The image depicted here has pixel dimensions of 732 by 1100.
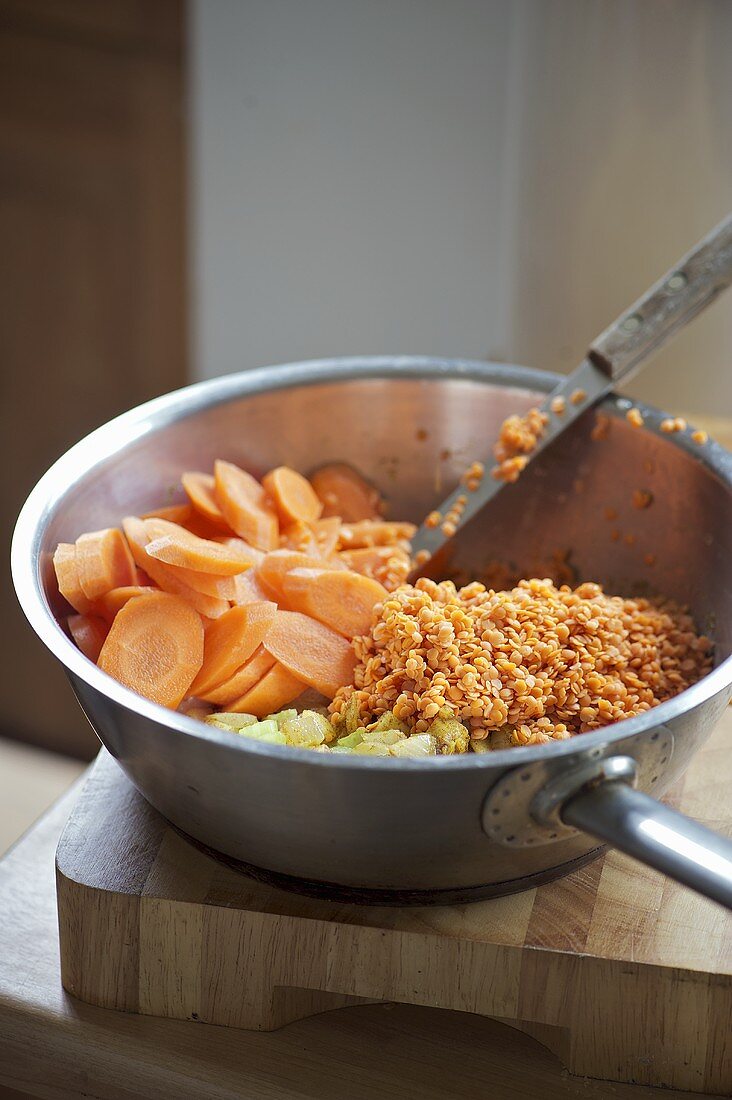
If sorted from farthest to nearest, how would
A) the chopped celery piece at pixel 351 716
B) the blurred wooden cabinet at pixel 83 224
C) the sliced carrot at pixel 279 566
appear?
the blurred wooden cabinet at pixel 83 224 → the sliced carrot at pixel 279 566 → the chopped celery piece at pixel 351 716

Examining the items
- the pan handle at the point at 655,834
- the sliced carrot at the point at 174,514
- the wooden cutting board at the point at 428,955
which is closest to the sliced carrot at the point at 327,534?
the sliced carrot at the point at 174,514

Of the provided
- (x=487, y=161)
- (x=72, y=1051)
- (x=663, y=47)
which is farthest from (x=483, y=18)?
(x=72, y=1051)

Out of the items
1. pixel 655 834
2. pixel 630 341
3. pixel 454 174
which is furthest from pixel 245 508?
pixel 454 174

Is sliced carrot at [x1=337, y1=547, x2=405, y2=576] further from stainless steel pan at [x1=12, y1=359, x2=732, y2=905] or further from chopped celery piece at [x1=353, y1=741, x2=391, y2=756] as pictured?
chopped celery piece at [x1=353, y1=741, x2=391, y2=756]

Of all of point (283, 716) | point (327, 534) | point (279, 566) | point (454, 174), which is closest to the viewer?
point (283, 716)

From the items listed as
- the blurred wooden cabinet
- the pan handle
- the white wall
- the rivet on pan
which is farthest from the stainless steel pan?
the blurred wooden cabinet

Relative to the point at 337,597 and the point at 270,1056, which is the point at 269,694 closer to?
the point at 337,597

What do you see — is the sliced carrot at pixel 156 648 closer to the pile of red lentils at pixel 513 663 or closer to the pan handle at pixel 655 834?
the pile of red lentils at pixel 513 663

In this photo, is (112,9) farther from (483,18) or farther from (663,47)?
(663,47)
